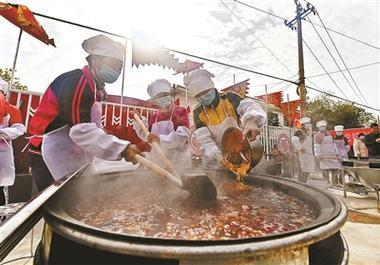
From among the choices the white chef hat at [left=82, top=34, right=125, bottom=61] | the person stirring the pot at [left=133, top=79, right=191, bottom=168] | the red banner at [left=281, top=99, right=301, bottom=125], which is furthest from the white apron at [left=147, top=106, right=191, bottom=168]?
the red banner at [left=281, top=99, right=301, bottom=125]

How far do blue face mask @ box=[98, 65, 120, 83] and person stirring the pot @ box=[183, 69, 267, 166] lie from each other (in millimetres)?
1278

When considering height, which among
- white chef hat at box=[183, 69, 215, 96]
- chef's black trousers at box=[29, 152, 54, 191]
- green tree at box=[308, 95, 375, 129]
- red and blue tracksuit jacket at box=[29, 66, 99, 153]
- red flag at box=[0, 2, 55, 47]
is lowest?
chef's black trousers at box=[29, 152, 54, 191]

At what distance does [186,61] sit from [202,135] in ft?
18.6

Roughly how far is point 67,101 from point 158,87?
3.24 meters

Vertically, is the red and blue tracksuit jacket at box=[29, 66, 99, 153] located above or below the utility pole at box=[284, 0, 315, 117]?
below

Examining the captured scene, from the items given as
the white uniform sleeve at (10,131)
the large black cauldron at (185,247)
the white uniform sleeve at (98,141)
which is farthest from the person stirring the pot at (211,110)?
the white uniform sleeve at (10,131)

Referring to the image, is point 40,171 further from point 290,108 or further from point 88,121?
point 290,108

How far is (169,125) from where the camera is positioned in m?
5.37

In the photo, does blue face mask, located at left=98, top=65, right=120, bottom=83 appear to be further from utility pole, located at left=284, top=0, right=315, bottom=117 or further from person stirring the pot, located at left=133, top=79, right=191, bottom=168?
utility pole, located at left=284, top=0, right=315, bottom=117

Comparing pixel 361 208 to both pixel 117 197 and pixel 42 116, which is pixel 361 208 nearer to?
pixel 117 197

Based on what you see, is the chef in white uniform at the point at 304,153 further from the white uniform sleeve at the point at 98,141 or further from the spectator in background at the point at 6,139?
the spectator in background at the point at 6,139

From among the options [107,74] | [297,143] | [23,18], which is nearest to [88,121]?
[107,74]

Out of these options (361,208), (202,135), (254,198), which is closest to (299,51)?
(361,208)

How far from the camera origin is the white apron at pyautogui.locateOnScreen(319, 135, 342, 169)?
8561mm
